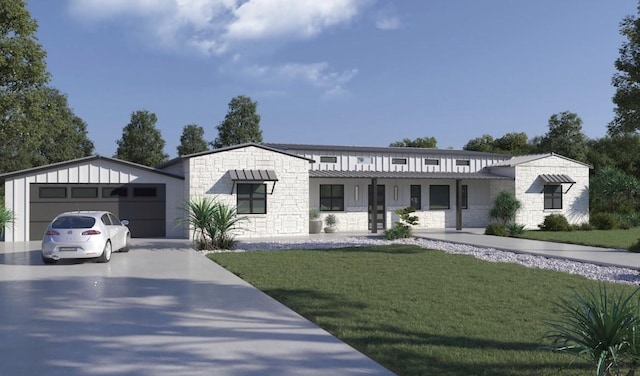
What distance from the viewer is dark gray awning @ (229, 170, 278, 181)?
65.7 feet

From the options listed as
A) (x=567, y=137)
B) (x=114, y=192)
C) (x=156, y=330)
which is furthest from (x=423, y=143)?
(x=156, y=330)

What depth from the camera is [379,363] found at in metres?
5.16

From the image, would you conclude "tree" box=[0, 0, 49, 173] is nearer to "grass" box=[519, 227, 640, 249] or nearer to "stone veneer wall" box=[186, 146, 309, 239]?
"stone veneer wall" box=[186, 146, 309, 239]

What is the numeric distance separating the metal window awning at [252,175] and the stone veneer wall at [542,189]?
41.4ft

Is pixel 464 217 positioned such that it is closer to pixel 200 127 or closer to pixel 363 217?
pixel 363 217

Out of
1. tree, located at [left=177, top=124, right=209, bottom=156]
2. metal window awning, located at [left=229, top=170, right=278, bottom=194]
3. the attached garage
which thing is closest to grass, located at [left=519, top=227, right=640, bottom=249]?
metal window awning, located at [left=229, top=170, right=278, bottom=194]

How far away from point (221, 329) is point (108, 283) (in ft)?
15.0

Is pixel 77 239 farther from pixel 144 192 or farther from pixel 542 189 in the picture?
pixel 542 189

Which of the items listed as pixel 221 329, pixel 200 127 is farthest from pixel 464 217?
pixel 200 127

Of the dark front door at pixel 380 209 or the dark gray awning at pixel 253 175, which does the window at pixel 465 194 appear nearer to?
the dark front door at pixel 380 209

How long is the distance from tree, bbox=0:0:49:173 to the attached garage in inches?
79.2

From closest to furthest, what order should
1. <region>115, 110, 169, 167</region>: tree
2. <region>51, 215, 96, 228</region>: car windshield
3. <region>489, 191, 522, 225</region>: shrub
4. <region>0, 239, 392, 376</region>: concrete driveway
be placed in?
<region>0, 239, 392, 376</region>: concrete driveway → <region>51, 215, 96, 228</region>: car windshield → <region>489, 191, 522, 225</region>: shrub → <region>115, 110, 169, 167</region>: tree

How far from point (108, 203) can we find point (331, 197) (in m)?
9.48

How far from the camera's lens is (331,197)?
943 inches
